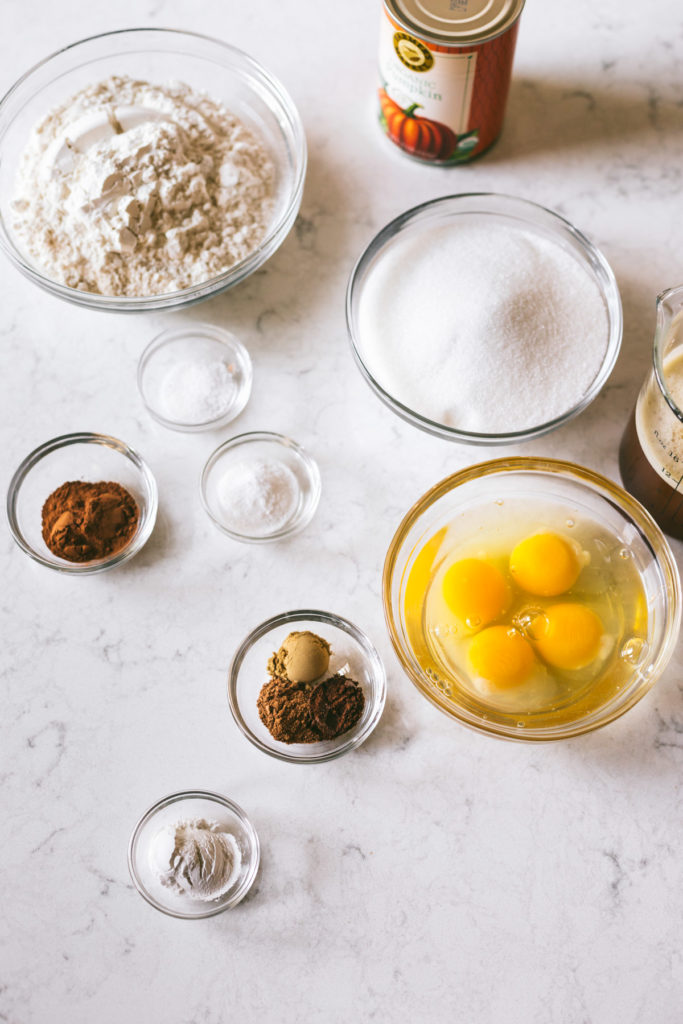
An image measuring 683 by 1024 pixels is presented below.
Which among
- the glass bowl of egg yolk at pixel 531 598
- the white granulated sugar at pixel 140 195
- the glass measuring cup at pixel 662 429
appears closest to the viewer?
the glass measuring cup at pixel 662 429

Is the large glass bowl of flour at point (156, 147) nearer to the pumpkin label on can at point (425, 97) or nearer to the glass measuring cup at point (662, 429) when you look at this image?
the pumpkin label on can at point (425, 97)

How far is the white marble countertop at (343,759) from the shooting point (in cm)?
133

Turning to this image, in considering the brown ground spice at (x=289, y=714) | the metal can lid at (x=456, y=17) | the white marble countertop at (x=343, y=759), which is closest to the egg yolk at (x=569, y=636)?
the white marble countertop at (x=343, y=759)

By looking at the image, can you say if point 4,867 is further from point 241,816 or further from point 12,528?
point 12,528

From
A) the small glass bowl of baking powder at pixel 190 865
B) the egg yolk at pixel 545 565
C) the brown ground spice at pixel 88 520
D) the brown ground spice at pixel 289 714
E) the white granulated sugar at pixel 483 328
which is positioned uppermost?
the white granulated sugar at pixel 483 328

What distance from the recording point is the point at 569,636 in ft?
4.45

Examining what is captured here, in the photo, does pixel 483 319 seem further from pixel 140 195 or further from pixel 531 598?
pixel 140 195

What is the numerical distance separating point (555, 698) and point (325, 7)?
1272 mm

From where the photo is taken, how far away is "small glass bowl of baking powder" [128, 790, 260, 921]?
133 centimetres

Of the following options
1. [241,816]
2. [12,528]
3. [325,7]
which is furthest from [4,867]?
[325,7]

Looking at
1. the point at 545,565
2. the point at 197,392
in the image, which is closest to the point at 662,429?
the point at 545,565

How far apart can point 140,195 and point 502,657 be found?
871mm

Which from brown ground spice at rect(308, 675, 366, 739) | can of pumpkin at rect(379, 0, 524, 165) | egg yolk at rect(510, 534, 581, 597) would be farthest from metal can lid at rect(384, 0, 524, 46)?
brown ground spice at rect(308, 675, 366, 739)

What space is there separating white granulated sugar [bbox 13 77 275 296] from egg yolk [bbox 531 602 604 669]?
728mm
